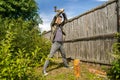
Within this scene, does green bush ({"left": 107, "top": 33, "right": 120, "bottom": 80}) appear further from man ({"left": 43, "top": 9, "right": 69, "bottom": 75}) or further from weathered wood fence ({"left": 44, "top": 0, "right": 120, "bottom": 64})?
man ({"left": 43, "top": 9, "right": 69, "bottom": 75})

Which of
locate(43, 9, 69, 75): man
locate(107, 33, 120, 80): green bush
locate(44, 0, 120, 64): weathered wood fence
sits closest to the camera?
locate(107, 33, 120, 80): green bush

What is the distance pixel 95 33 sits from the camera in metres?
11.1

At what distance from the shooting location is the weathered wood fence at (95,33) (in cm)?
976

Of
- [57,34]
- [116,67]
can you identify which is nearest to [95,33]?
[57,34]

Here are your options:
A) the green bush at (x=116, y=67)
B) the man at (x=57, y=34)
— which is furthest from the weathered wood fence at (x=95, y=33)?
the man at (x=57, y=34)

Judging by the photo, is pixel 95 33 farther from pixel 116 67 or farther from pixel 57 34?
pixel 116 67

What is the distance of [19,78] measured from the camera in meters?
3.94

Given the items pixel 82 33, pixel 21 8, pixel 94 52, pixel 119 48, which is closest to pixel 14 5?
pixel 21 8

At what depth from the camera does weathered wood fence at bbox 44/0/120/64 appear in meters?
9.76

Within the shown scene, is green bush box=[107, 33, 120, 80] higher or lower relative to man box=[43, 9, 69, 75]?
lower

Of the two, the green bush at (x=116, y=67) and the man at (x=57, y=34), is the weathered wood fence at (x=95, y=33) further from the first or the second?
the man at (x=57, y=34)

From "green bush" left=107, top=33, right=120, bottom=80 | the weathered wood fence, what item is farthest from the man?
"green bush" left=107, top=33, right=120, bottom=80

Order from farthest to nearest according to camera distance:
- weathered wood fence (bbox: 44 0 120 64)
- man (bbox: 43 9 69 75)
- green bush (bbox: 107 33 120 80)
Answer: man (bbox: 43 9 69 75)
weathered wood fence (bbox: 44 0 120 64)
green bush (bbox: 107 33 120 80)

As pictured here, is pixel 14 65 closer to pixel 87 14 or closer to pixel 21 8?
pixel 87 14
